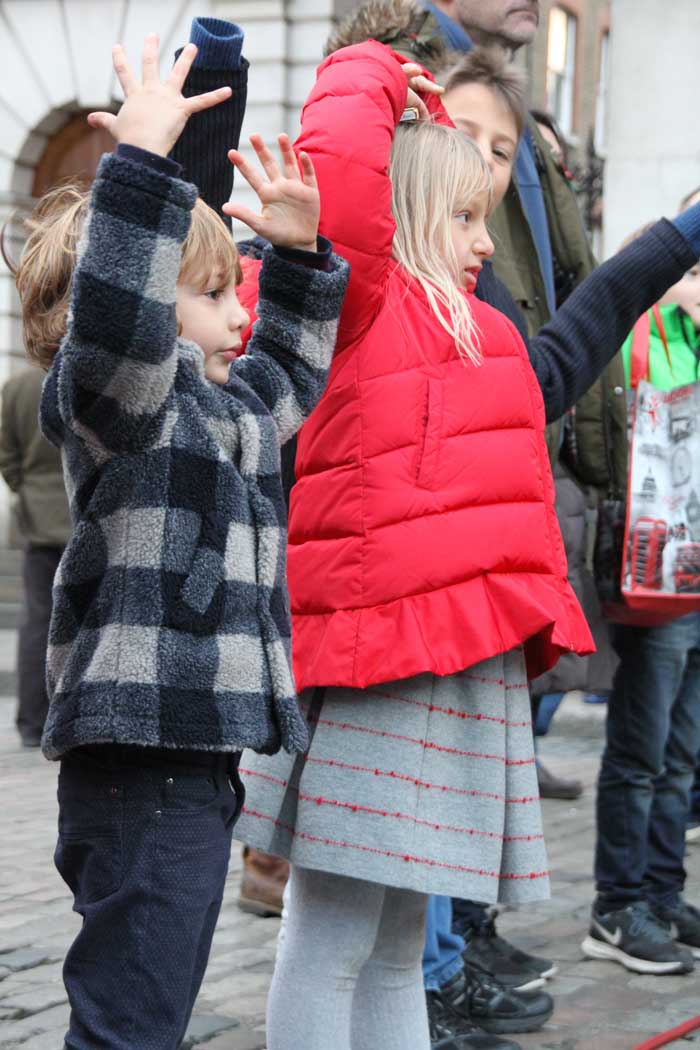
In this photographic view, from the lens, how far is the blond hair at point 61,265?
7.29ft

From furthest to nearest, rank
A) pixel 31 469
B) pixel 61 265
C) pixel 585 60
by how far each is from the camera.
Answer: pixel 585 60 < pixel 31 469 < pixel 61 265

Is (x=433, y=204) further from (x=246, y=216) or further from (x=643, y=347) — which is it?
(x=643, y=347)

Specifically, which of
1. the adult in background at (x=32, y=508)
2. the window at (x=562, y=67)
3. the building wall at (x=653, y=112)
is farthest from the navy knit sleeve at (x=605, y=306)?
the window at (x=562, y=67)

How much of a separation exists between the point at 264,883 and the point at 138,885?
226 cm

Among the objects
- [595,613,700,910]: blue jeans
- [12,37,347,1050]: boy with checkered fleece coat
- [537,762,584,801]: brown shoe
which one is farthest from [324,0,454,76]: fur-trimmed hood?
[537,762,584,801]: brown shoe

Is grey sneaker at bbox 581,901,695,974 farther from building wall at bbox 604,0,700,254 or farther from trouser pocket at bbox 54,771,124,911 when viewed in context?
building wall at bbox 604,0,700,254

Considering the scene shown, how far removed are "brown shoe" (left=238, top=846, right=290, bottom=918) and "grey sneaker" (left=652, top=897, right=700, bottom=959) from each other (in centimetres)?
94

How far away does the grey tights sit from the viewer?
2.51m

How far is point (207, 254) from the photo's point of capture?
223 centimetres

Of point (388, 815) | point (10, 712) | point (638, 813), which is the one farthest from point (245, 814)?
point (10, 712)

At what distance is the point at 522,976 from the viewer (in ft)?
11.9

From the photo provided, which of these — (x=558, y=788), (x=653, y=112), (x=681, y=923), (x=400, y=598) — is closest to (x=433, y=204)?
(x=400, y=598)

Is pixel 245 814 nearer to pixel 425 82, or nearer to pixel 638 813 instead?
pixel 425 82

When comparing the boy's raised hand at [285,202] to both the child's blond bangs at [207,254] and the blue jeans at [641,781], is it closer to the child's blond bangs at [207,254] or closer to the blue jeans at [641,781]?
the child's blond bangs at [207,254]
